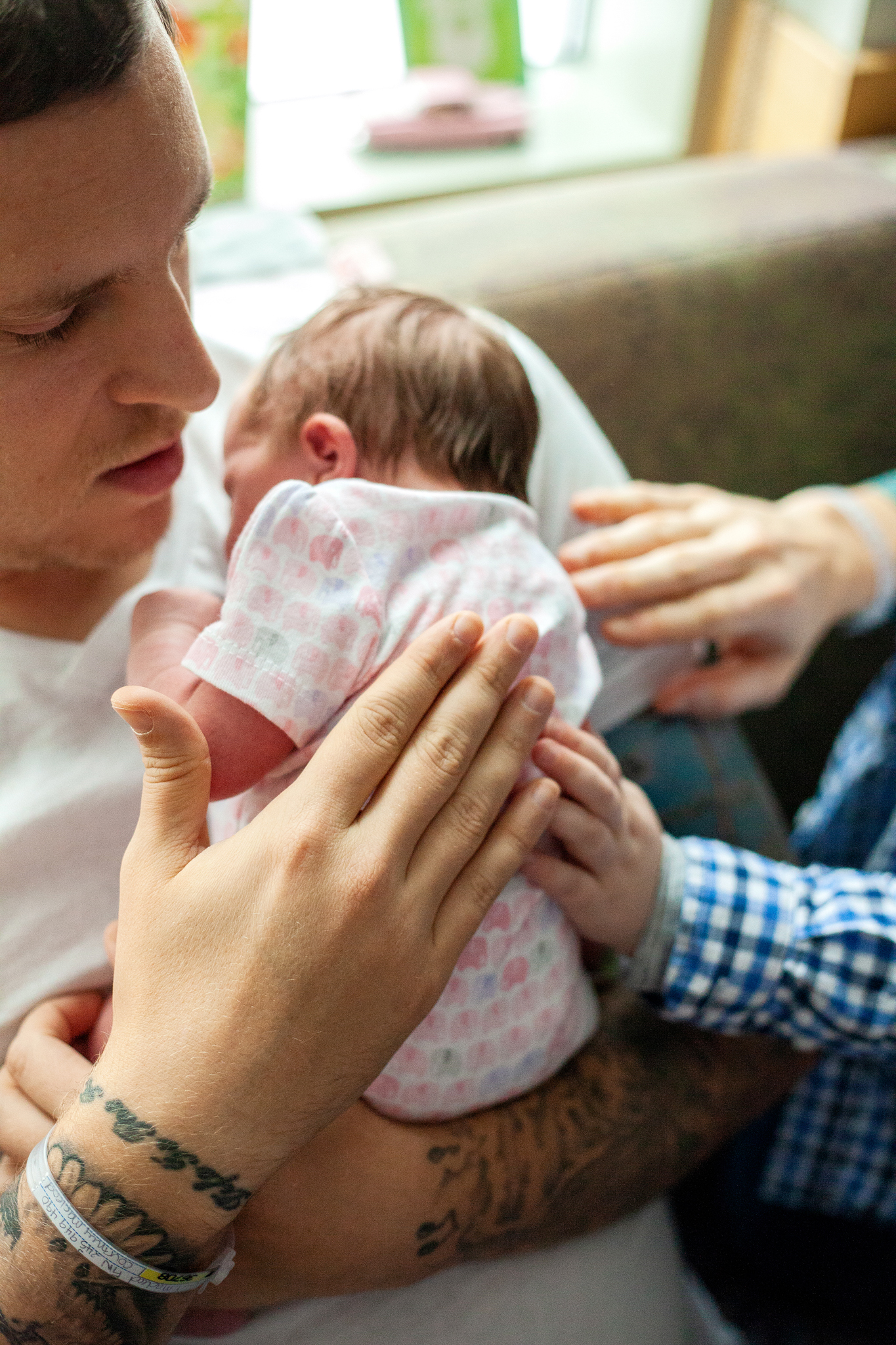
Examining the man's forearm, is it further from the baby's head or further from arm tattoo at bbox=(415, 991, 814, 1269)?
the baby's head

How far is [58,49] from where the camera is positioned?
0.52 meters

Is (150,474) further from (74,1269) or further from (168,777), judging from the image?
(74,1269)

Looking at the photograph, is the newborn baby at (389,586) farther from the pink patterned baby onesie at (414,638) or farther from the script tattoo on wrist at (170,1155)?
the script tattoo on wrist at (170,1155)

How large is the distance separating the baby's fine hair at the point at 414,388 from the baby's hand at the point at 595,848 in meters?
0.23

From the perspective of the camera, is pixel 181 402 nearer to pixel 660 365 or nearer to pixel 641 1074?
pixel 641 1074

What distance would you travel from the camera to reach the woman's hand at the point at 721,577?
3.24 ft

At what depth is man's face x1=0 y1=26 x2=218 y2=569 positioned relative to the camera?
550 mm

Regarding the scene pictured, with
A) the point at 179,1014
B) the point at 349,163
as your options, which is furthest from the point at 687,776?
the point at 349,163

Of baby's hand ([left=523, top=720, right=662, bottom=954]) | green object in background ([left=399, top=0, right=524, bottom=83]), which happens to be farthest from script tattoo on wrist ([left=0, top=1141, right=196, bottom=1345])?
green object in background ([left=399, top=0, right=524, bottom=83])

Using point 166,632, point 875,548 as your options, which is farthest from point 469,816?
point 875,548

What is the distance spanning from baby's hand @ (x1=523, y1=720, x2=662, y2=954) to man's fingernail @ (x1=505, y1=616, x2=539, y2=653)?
9 cm

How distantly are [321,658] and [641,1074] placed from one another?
1.58 ft

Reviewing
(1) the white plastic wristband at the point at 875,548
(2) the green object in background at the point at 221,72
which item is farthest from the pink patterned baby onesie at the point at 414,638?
(2) the green object in background at the point at 221,72

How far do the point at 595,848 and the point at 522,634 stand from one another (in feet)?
0.63
